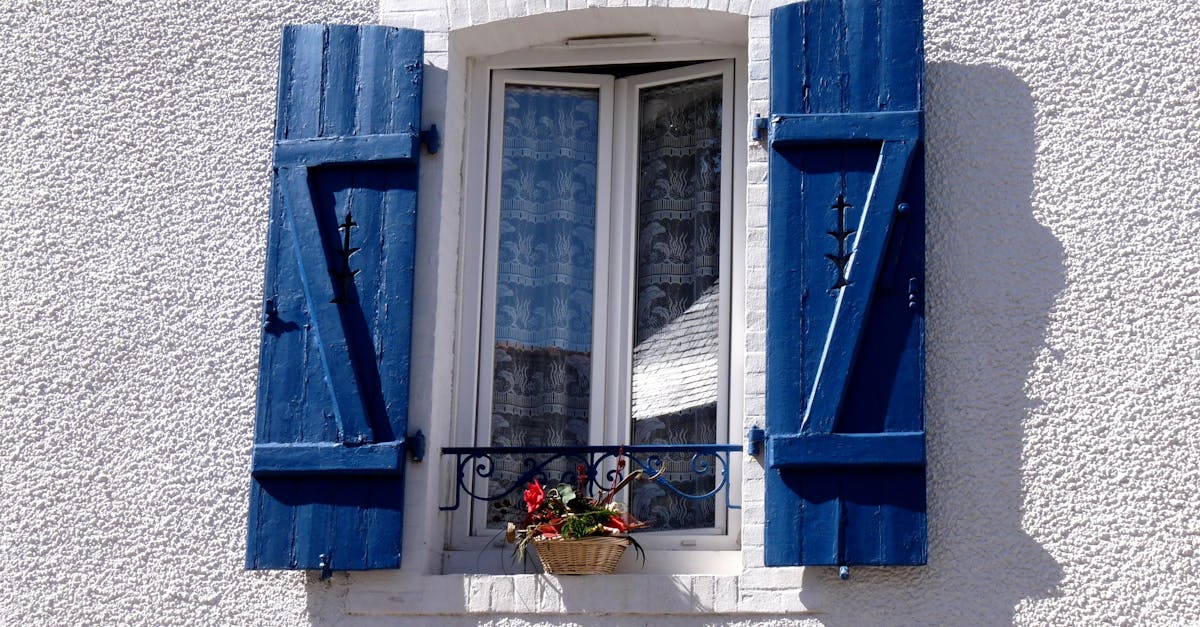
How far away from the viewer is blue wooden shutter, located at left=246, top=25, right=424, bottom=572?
18.3 ft

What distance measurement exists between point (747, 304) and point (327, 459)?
1.39 meters

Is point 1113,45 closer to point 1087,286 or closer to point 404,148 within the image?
point 1087,286

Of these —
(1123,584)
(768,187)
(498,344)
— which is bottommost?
(1123,584)

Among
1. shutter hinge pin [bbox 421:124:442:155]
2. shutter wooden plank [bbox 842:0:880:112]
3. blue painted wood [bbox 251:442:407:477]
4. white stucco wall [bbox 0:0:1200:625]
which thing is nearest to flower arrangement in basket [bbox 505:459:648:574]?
white stucco wall [bbox 0:0:1200:625]

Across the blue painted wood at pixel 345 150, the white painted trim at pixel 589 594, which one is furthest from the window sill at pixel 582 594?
the blue painted wood at pixel 345 150

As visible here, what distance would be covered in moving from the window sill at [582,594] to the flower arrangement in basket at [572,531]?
5 centimetres

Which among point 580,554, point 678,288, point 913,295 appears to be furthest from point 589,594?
point 913,295

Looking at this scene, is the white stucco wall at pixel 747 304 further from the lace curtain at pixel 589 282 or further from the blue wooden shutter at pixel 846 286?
the lace curtain at pixel 589 282

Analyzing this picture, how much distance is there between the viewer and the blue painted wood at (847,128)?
5.64m

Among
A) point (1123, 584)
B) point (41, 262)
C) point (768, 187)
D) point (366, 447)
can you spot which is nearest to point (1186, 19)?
point (768, 187)

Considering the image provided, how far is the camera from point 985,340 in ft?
18.2

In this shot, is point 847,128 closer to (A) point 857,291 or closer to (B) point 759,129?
(B) point 759,129

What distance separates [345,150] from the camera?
589cm

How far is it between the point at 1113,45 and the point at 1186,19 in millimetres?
243
